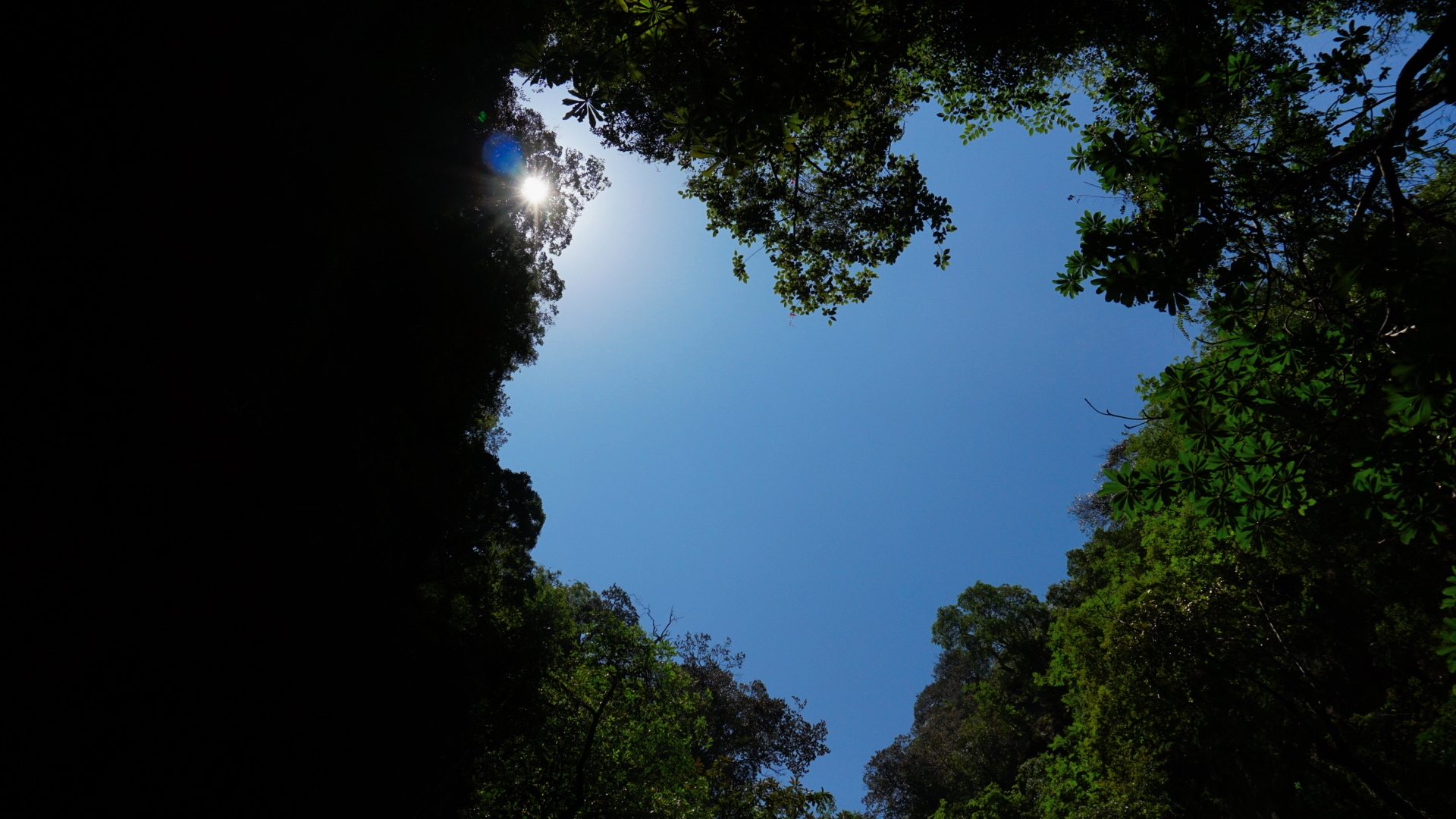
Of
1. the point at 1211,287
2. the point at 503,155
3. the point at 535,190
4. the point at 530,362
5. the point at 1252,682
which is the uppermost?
the point at 535,190

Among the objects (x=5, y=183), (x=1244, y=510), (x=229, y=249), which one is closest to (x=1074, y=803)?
(x=1244, y=510)

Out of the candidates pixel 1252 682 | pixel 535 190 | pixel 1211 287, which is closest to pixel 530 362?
pixel 535 190

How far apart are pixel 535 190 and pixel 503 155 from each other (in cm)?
150

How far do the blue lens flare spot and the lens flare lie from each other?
16.3 inches

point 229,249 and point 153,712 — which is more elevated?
point 229,249

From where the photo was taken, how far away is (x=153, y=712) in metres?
7.34

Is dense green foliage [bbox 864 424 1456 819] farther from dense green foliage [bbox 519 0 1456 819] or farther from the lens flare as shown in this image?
the lens flare

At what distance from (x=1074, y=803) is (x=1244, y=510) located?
1695 centimetres

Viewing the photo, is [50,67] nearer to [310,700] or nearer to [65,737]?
[65,737]

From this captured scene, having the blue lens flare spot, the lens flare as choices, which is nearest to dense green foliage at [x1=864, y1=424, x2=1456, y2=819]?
the lens flare

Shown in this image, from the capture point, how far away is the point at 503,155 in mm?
15297

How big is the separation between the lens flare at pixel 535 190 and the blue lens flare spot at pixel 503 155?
1.36 feet

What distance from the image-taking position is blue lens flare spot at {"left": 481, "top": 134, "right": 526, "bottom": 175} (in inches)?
581

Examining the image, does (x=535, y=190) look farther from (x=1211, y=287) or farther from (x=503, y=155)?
(x=1211, y=287)
